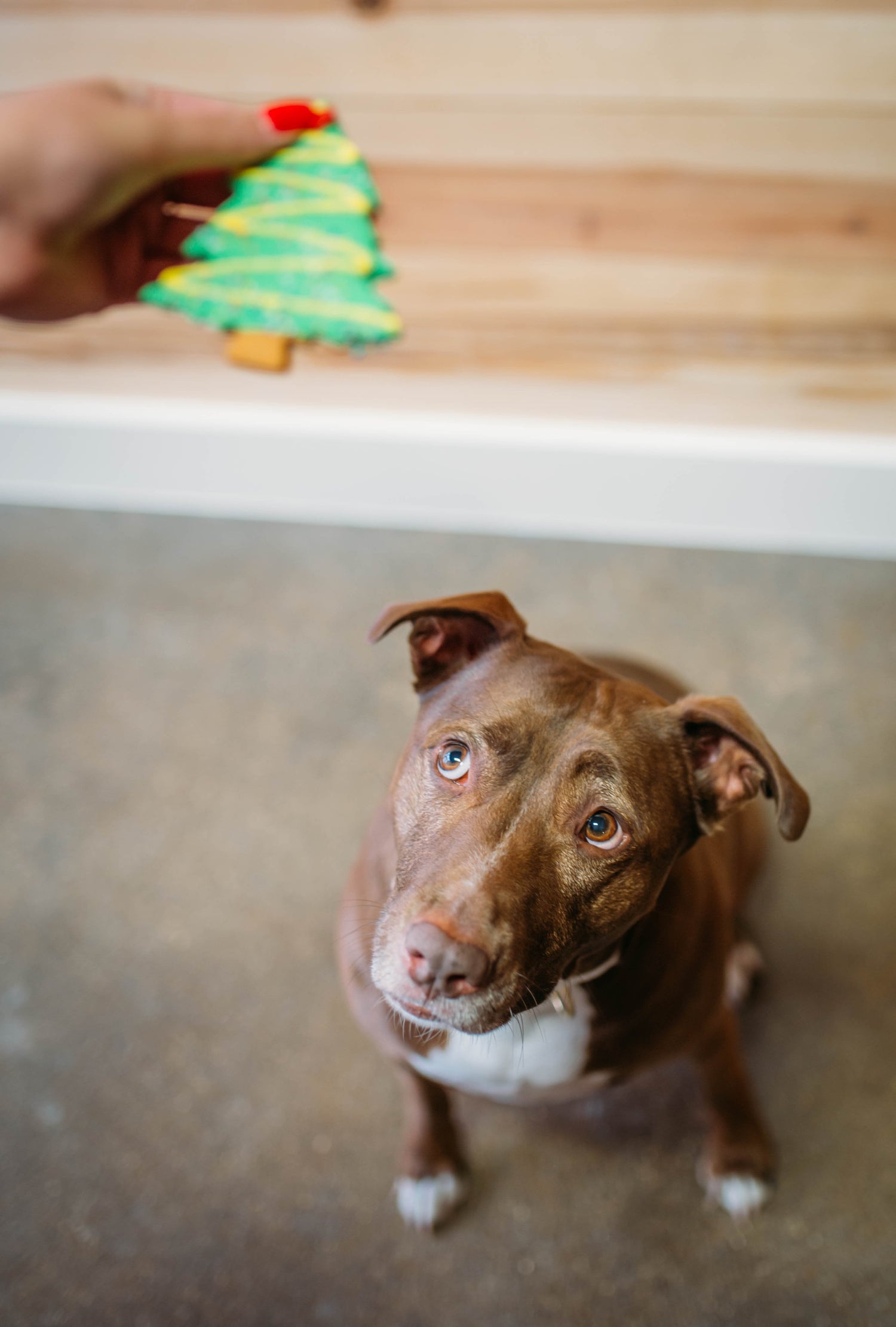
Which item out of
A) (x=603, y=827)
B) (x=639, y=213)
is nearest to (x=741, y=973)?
(x=603, y=827)

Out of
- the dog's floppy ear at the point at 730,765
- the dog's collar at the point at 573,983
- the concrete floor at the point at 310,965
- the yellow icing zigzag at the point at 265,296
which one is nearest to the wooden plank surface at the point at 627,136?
the yellow icing zigzag at the point at 265,296

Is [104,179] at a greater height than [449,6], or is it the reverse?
[449,6]

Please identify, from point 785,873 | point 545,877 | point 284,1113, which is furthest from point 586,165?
point 284,1113

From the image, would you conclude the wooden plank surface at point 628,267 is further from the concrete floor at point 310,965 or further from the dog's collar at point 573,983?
the dog's collar at point 573,983

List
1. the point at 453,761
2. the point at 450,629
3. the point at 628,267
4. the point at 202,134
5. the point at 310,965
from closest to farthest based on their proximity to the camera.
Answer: the point at 453,761
the point at 450,629
the point at 310,965
the point at 202,134
the point at 628,267

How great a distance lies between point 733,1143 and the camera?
2393 millimetres

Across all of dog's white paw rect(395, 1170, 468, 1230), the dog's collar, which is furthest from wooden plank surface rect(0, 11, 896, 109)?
dog's white paw rect(395, 1170, 468, 1230)

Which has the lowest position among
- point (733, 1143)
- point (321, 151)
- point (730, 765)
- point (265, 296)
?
point (733, 1143)

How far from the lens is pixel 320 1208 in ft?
8.10

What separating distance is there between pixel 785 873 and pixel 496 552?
129cm

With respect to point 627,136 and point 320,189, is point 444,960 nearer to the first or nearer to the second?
point 320,189

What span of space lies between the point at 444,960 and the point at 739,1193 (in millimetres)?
1405

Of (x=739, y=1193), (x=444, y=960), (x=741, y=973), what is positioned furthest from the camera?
(x=741, y=973)

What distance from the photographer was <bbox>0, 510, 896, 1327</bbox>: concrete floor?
240cm
